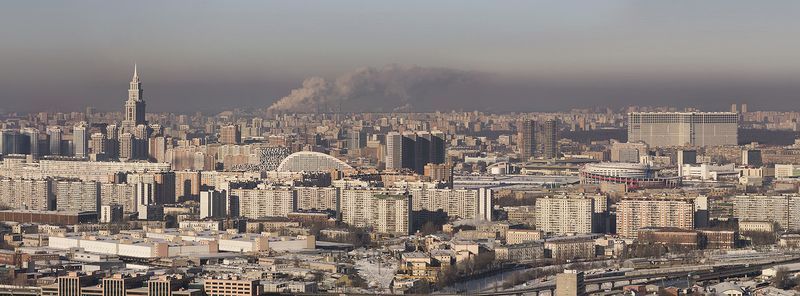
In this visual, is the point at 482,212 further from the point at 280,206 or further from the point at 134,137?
the point at 134,137

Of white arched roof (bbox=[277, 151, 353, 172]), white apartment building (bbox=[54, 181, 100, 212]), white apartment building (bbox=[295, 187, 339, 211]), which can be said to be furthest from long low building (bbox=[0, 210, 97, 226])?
white arched roof (bbox=[277, 151, 353, 172])

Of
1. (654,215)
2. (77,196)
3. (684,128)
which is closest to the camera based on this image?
(654,215)

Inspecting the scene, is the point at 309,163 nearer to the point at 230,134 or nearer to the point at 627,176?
the point at 230,134

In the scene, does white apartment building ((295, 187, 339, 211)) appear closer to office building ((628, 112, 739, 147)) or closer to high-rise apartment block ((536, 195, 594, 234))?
high-rise apartment block ((536, 195, 594, 234))

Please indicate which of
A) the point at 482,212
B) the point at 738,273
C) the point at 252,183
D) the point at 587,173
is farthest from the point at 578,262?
the point at 587,173

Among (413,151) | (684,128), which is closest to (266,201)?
(413,151)

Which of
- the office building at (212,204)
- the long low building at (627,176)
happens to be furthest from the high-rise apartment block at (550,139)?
the office building at (212,204)
